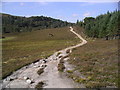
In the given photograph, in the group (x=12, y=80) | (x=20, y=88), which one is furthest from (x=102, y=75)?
(x=12, y=80)

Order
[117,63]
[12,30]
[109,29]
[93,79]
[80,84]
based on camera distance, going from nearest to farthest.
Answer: [80,84] → [93,79] → [117,63] → [109,29] → [12,30]

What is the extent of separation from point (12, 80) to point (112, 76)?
36.6ft

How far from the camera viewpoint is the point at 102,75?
16.4m

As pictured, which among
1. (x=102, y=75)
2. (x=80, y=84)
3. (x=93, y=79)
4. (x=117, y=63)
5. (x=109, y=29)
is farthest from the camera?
(x=109, y=29)

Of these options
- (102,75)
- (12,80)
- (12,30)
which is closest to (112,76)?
(102,75)

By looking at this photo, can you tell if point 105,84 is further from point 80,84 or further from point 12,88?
point 12,88

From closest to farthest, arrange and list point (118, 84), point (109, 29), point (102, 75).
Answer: point (118, 84)
point (102, 75)
point (109, 29)

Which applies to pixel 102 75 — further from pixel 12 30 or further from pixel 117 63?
pixel 12 30

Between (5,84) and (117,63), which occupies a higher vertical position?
(117,63)

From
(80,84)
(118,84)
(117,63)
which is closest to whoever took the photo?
(118,84)

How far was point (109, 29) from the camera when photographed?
197ft

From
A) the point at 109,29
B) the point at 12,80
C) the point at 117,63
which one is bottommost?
the point at 12,80

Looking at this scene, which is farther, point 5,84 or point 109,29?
point 109,29

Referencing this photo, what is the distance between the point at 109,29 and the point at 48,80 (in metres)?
50.1
